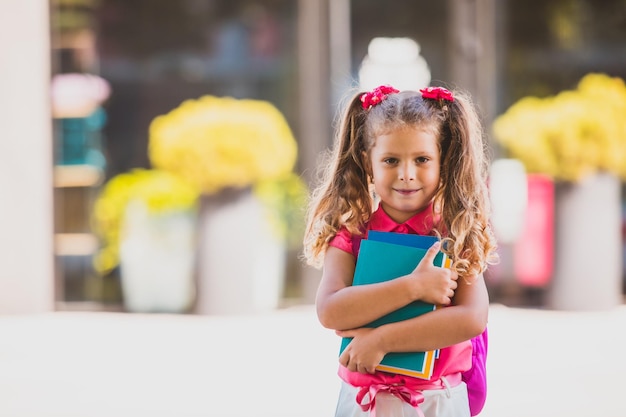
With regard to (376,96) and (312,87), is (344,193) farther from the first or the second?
(312,87)

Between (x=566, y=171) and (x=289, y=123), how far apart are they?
7.35 ft

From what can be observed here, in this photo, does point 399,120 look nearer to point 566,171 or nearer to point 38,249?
point 566,171

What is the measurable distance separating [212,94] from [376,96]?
5.78 m

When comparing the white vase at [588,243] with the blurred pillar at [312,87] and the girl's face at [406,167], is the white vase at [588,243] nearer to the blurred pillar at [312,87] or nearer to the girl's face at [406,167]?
the blurred pillar at [312,87]

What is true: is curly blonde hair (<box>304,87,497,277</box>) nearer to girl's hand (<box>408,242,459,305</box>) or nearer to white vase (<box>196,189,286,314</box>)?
girl's hand (<box>408,242,459,305</box>)

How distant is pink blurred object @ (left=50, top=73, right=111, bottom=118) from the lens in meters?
7.78

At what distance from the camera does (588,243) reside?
277 inches

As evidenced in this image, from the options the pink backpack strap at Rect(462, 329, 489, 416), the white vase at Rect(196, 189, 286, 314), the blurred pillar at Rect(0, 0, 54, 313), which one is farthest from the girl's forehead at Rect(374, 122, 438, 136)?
the blurred pillar at Rect(0, 0, 54, 313)

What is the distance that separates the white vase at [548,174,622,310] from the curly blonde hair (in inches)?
202

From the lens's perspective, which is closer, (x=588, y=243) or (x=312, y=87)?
(x=588, y=243)

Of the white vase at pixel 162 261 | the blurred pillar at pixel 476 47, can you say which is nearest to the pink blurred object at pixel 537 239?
the blurred pillar at pixel 476 47

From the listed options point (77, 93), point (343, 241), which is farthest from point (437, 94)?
point (77, 93)

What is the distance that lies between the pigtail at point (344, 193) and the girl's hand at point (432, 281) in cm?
22

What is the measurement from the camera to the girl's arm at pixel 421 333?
1.83 metres
